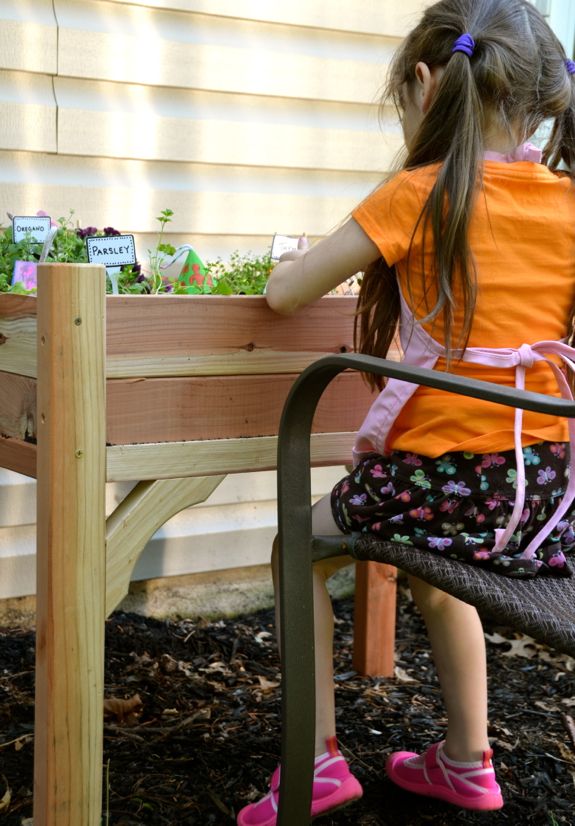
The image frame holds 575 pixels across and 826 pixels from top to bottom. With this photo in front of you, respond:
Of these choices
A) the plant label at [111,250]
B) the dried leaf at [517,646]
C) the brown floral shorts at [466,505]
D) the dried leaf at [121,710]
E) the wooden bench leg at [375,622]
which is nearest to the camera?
the brown floral shorts at [466,505]

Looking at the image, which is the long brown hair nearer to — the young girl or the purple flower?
the young girl

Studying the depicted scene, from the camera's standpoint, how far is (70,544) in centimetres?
165

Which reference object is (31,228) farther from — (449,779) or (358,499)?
(449,779)

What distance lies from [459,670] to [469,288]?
0.75 m

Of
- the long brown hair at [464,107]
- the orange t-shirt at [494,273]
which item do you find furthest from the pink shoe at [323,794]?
the long brown hair at [464,107]

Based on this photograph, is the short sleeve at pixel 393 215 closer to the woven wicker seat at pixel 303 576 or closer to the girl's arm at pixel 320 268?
the girl's arm at pixel 320 268

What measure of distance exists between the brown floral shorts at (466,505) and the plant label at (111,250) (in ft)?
1.98

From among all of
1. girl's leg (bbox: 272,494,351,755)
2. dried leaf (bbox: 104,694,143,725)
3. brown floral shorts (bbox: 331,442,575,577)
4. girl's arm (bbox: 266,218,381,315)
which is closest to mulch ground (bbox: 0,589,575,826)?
dried leaf (bbox: 104,694,143,725)

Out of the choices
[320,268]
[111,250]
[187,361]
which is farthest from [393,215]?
[111,250]

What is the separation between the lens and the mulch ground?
2115 mm

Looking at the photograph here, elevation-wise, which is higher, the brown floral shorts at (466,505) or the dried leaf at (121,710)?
the brown floral shorts at (466,505)

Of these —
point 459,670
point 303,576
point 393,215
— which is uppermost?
point 393,215

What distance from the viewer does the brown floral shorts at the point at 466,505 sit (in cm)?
169

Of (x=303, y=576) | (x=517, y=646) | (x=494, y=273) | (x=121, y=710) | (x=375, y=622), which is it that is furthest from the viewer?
(x=517, y=646)
